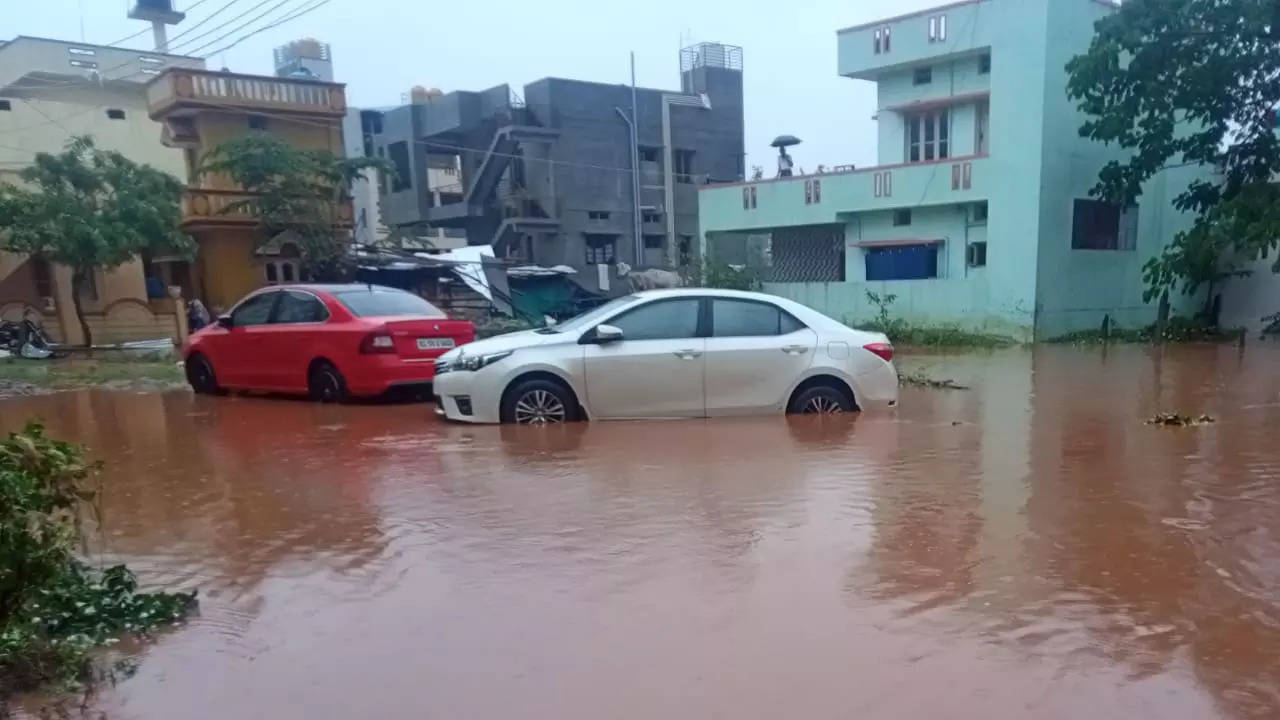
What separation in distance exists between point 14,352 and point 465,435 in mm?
18336

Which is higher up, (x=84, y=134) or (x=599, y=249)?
(x=84, y=134)

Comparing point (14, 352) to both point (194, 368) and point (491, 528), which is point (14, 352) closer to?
point (194, 368)

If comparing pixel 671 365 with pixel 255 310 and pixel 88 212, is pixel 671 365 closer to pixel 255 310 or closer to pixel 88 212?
pixel 255 310

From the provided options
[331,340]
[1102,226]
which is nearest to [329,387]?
[331,340]

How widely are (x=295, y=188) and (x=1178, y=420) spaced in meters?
20.5

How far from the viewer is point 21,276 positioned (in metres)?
23.8

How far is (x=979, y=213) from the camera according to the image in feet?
74.3

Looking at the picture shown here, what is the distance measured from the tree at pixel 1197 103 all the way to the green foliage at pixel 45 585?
2068 cm

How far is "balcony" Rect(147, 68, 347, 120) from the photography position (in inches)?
942

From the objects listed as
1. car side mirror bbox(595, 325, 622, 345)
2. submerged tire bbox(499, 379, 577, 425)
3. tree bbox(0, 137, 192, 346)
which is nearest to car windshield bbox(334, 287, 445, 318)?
submerged tire bbox(499, 379, 577, 425)

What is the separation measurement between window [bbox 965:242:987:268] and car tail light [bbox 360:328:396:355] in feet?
57.3

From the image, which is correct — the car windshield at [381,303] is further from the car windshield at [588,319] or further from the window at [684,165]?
the window at [684,165]

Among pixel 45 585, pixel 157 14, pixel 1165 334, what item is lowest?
pixel 1165 334

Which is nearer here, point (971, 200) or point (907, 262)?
point (971, 200)
